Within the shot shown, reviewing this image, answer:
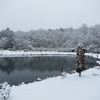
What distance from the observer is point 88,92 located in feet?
30.2

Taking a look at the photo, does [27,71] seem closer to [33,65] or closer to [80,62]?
[33,65]

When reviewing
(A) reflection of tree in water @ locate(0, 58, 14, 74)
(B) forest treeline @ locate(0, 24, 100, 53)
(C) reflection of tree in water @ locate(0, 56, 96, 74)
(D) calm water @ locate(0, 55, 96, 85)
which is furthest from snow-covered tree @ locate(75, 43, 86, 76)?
(B) forest treeline @ locate(0, 24, 100, 53)

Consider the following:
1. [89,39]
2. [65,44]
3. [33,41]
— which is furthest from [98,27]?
[33,41]

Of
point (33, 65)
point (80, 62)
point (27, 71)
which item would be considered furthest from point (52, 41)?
point (80, 62)

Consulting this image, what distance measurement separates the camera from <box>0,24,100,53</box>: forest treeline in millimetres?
55375

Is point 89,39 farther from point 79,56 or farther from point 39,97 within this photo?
point 39,97

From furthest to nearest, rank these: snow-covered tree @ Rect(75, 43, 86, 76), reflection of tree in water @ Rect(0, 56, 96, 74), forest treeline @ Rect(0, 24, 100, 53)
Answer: forest treeline @ Rect(0, 24, 100, 53), reflection of tree in water @ Rect(0, 56, 96, 74), snow-covered tree @ Rect(75, 43, 86, 76)

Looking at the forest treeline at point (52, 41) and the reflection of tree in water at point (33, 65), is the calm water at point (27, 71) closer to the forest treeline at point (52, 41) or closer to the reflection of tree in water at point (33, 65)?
the reflection of tree in water at point (33, 65)

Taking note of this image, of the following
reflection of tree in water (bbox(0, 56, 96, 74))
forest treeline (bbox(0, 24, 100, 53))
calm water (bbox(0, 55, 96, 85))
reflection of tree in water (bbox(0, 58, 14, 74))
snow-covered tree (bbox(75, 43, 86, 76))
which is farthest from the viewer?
forest treeline (bbox(0, 24, 100, 53))

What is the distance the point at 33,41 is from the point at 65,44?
686 inches

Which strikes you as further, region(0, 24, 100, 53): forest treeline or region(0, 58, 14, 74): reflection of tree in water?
region(0, 24, 100, 53): forest treeline

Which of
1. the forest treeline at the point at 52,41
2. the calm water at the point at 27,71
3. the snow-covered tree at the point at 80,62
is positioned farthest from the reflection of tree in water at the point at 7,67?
the forest treeline at the point at 52,41

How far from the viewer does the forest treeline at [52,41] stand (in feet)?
182

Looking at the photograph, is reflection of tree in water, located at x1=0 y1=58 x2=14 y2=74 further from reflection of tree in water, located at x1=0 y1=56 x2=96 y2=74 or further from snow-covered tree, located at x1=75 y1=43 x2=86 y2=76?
snow-covered tree, located at x1=75 y1=43 x2=86 y2=76
